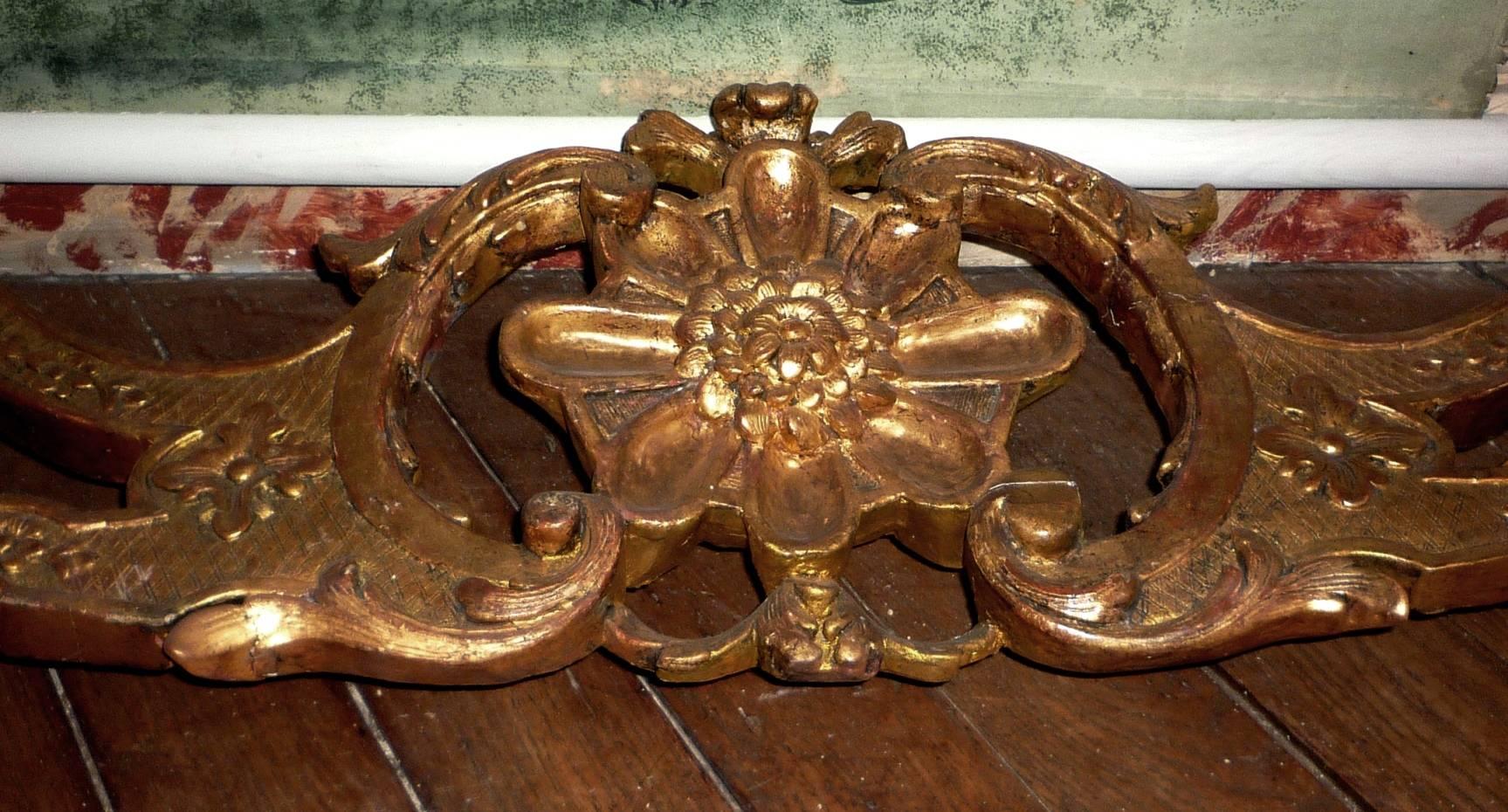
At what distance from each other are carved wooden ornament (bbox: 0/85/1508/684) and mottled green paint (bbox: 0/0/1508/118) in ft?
0.32

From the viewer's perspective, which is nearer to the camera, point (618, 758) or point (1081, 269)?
point (618, 758)

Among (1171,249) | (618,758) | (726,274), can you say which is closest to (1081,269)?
(1171,249)

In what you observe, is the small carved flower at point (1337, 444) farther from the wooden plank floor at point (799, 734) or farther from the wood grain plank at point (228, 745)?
the wood grain plank at point (228, 745)

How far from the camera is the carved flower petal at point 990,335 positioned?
65 cm

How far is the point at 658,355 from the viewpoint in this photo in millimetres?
647

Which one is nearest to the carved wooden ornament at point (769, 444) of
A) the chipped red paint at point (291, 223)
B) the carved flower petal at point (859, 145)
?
the carved flower petal at point (859, 145)

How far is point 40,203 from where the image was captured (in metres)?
0.79

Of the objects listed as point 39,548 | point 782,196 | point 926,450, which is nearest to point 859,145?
point 782,196

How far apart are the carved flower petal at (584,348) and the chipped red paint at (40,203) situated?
0.97 ft

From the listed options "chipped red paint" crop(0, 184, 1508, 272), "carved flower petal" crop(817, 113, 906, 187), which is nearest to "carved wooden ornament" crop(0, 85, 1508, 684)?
"carved flower petal" crop(817, 113, 906, 187)

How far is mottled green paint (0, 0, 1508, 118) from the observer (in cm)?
76

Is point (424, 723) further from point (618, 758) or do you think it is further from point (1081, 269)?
point (1081, 269)

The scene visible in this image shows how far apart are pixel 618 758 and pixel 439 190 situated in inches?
13.8

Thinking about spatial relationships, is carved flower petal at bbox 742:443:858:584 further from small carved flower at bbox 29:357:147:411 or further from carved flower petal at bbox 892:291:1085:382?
small carved flower at bbox 29:357:147:411
